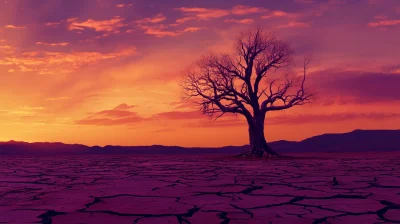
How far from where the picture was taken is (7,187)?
7742 millimetres

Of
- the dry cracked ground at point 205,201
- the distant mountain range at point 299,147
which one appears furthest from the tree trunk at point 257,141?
the distant mountain range at point 299,147

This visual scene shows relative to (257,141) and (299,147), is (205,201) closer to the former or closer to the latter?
(257,141)

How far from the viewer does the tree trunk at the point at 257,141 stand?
69.5 ft

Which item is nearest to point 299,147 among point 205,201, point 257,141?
point 257,141

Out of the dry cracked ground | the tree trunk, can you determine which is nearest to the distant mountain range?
the tree trunk

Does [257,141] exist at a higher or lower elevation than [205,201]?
higher

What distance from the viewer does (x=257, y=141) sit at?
2122 cm

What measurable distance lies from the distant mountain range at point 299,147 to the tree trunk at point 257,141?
21.0m

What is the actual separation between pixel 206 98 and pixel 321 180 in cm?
1294

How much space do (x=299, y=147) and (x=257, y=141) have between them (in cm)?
2731

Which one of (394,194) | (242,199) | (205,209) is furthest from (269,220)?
(394,194)

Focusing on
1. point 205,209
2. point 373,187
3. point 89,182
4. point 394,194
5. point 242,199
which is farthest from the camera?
point 89,182

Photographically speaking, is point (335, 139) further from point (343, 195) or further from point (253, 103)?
point (343, 195)

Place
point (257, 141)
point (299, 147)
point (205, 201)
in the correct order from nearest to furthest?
point (205, 201) < point (257, 141) < point (299, 147)
